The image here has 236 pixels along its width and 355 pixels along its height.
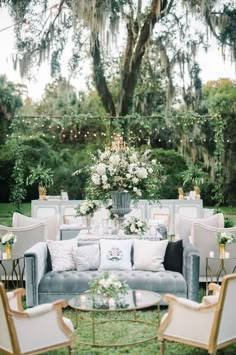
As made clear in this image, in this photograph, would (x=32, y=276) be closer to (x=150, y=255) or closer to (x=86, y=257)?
(x=86, y=257)

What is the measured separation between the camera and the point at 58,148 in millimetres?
16797

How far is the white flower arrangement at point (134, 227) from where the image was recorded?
715 centimetres

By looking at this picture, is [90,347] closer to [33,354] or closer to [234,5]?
[33,354]

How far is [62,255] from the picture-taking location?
258 inches

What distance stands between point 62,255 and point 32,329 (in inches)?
84.3

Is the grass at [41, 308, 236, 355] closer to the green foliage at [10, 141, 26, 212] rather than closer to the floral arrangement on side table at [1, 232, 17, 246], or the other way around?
the floral arrangement on side table at [1, 232, 17, 246]

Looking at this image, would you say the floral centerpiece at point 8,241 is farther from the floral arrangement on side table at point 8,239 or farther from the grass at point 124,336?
the grass at point 124,336

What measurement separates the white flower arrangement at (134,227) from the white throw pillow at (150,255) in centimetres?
54

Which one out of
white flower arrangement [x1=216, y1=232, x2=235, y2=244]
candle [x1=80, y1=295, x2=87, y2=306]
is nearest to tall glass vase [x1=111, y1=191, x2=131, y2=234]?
white flower arrangement [x1=216, y1=232, x2=235, y2=244]

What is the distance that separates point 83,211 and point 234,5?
25.3 feet

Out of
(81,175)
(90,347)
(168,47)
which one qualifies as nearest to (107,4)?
(168,47)

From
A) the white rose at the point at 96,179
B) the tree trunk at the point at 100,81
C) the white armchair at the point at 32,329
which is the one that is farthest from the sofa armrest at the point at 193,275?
the tree trunk at the point at 100,81

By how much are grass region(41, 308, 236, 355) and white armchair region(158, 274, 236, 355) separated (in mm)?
366

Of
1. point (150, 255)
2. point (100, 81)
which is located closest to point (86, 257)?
point (150, 255)
